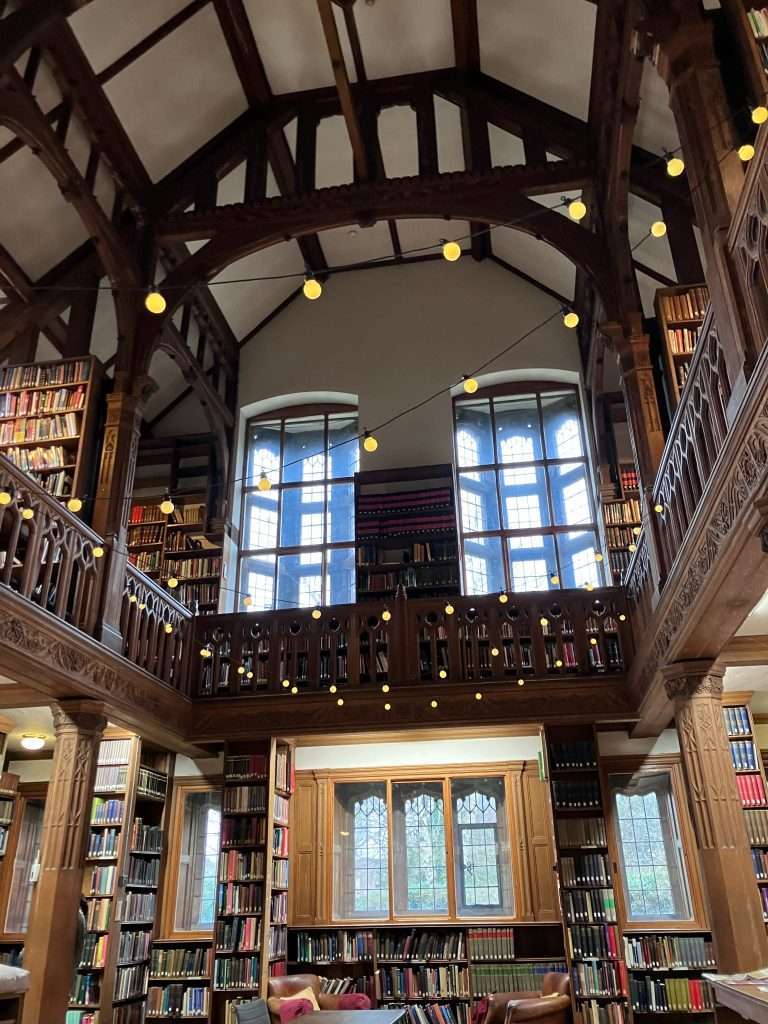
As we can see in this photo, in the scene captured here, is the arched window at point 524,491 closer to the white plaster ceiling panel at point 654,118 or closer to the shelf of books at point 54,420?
the white plaster ceiling panel at point 654,118

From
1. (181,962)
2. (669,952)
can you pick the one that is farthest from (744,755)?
(181,962)

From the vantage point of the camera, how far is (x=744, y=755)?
22.4 ft

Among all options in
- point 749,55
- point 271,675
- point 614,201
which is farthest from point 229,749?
point 749,55

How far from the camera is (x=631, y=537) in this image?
353 inches

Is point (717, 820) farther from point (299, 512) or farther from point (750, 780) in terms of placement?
point (299, 512)

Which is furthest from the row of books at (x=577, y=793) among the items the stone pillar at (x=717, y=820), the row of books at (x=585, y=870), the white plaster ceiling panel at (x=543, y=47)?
the white plaster ceiling panel at (x=543, y=47)

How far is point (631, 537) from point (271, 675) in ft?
13.8

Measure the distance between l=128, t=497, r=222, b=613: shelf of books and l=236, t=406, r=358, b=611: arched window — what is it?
0.53 meters

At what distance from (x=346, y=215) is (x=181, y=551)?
4361 millimetres

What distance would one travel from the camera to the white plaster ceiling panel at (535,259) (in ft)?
31.8

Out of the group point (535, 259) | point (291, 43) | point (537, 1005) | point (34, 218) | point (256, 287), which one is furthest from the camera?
point (256, 287)

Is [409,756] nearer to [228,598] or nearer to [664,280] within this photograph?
[228,598]

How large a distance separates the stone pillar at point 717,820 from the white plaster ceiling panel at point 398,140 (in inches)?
249

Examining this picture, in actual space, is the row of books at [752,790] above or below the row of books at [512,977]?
above
